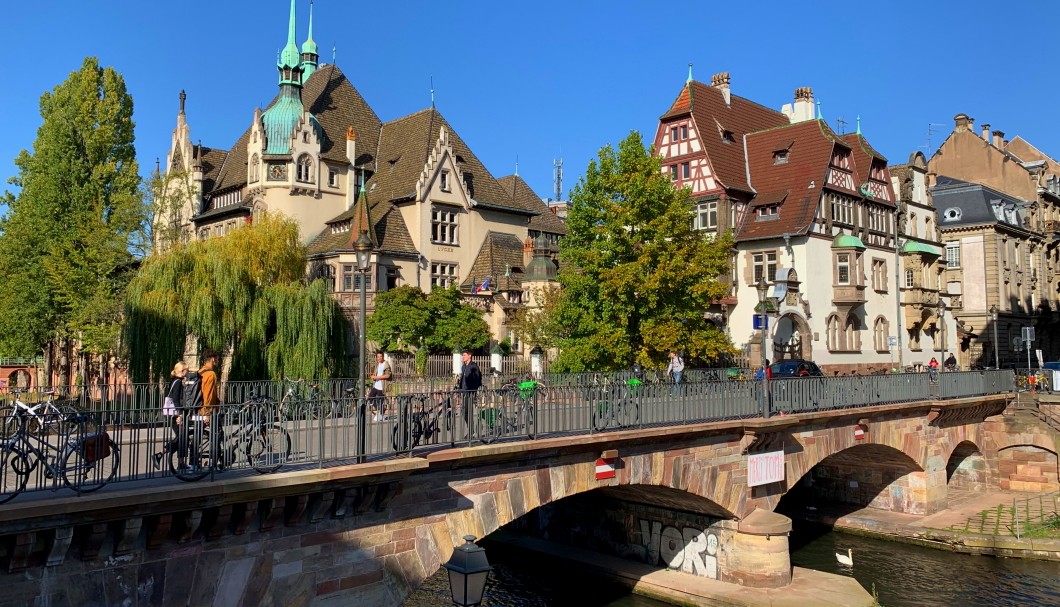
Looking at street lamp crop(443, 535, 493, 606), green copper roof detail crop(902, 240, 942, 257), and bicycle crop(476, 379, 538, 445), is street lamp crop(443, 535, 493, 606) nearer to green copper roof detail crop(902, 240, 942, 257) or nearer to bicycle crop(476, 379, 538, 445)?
bicycle crop(476, 379, 538, 445)

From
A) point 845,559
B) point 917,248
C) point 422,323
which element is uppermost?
point 917,248

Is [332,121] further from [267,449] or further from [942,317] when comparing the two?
[267,449]

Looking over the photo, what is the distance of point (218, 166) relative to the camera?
2213 inches

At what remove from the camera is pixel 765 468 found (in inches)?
768

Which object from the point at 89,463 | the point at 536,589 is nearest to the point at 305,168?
the point at 536,589

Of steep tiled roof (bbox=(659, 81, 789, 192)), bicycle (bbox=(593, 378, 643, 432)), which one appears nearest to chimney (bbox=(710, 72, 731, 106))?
steep tiled roof (bbox=(659, 81, 789, 192))

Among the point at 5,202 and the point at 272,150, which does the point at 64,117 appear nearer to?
the point at 5,202

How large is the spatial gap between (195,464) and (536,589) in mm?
13396

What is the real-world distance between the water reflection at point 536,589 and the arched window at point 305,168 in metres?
28.5

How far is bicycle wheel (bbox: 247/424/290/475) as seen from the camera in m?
10.6

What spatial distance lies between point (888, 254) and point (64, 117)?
40.8 m

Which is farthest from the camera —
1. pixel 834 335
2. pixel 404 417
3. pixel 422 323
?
pixel 834 335

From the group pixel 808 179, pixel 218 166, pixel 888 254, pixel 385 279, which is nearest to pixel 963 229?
pixel 888 254

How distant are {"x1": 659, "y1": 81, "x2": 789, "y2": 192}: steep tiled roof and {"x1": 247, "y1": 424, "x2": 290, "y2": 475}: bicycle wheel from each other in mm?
33990
